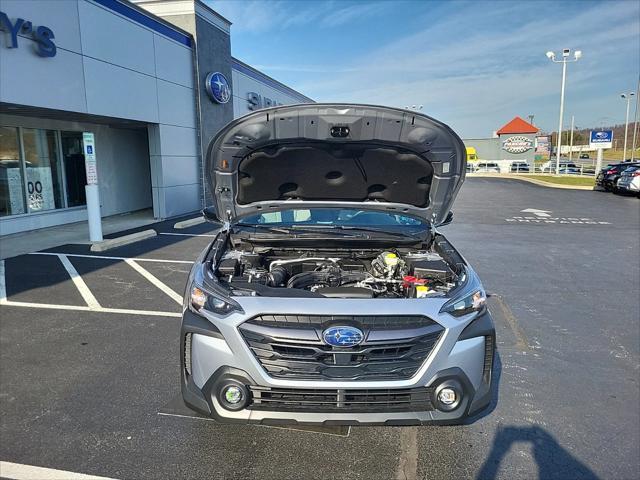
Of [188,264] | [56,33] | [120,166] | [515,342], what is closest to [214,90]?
[120,166]

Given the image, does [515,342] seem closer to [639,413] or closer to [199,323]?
[639,413]

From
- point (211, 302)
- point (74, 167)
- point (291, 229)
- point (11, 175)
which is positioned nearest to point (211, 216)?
point (291, 229)

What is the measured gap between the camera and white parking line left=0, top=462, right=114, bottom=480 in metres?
2.47

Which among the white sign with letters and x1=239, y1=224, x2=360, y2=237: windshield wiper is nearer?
x1=239, y1=224, x2=360, y2=237: windshield wiper

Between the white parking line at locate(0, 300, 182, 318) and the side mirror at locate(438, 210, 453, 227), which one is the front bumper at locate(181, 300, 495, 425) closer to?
the side mirror at locate(438, 210, 453, 227)

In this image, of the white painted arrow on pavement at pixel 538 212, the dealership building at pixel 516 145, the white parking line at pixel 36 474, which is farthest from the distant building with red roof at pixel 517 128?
the white parking line at pixel 36 474

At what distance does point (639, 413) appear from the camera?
3.17 meters

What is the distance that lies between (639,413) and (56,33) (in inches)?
441

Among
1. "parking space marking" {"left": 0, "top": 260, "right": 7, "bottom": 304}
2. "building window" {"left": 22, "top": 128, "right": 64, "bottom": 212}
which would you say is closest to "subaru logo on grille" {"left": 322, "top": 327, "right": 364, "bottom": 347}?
"parking space marking" {"left": 0, "top": 260, "right": 7, "bottom": 304}

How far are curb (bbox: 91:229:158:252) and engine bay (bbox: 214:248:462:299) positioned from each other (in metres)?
5.93

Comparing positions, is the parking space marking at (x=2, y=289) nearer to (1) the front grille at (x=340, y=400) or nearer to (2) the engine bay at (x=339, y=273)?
(2) the engine bay at (x=339, y=273)

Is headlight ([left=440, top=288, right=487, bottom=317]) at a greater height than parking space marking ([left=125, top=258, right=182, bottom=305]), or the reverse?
headlight ([left=440, top=288, right=487, bottom=317])

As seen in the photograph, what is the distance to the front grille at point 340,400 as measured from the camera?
2.31 metres

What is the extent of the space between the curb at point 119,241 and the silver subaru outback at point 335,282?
221 inches
